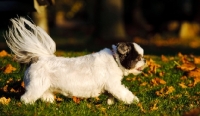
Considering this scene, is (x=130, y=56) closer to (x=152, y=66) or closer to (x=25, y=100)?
(x=25, y=100)

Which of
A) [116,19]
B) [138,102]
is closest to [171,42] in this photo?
[116,19]

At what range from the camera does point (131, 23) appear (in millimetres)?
37500

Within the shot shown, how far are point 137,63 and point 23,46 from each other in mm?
1730

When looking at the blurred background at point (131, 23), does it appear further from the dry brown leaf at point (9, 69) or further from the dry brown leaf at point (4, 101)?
the dry brown leaf at point (4, 101)

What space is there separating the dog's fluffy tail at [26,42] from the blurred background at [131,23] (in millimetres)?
4240

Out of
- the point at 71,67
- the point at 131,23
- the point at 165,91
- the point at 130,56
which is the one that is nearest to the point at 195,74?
the point at 165,91

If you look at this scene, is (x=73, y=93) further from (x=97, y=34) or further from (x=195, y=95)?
(x=97, y=34)

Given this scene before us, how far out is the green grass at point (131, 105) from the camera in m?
7.34

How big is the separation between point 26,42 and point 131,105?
1872 millimetres

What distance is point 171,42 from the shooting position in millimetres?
26984

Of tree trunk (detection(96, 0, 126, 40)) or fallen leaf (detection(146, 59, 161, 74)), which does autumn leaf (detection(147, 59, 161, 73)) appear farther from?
tree trunk (detection(96, 0, 126, 40))

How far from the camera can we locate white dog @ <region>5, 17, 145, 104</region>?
24.5ft

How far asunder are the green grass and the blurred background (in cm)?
337

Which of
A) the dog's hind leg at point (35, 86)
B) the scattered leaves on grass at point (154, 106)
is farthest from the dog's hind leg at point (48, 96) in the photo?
the scattered leaves on grass at point (154, 106)
